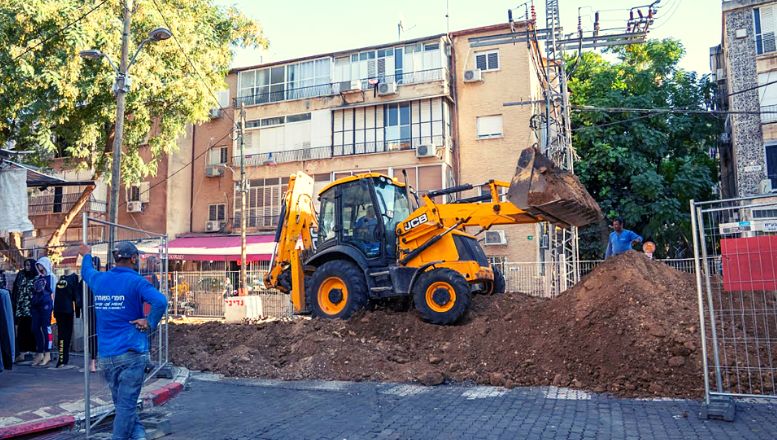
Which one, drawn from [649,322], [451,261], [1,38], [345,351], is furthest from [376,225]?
[1,38]

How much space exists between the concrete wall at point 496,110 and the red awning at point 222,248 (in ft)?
31.8

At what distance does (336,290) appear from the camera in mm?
12305

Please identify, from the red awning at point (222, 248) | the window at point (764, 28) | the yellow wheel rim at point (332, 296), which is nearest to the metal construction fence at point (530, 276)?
the yellow wheel rim at point (332, 296)

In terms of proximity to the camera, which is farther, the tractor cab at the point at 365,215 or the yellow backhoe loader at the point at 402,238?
the tractor cab at the point at 365,215

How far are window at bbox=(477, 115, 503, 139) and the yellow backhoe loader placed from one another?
15.4m

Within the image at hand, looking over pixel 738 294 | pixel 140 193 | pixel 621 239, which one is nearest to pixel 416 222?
pixel 621 239

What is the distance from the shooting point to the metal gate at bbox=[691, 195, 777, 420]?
6426 mm

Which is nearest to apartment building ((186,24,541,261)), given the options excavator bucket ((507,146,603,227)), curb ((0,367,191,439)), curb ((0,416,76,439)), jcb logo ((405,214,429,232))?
jcb logo ((405,214,429,232))

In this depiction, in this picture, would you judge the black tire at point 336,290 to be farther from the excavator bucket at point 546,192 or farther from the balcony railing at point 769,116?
the balcony railing at point 769,116

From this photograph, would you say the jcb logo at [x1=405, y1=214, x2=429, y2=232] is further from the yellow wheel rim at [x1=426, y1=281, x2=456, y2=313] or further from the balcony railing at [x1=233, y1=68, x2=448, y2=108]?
the balcony railing at [x1=233, y1=68, x2=448, y2=108]

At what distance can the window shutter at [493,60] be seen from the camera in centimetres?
2825

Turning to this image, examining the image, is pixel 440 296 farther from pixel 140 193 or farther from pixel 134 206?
pixel 140 193

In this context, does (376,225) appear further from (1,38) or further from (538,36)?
(538,36)

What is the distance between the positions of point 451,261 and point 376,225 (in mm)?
1741
